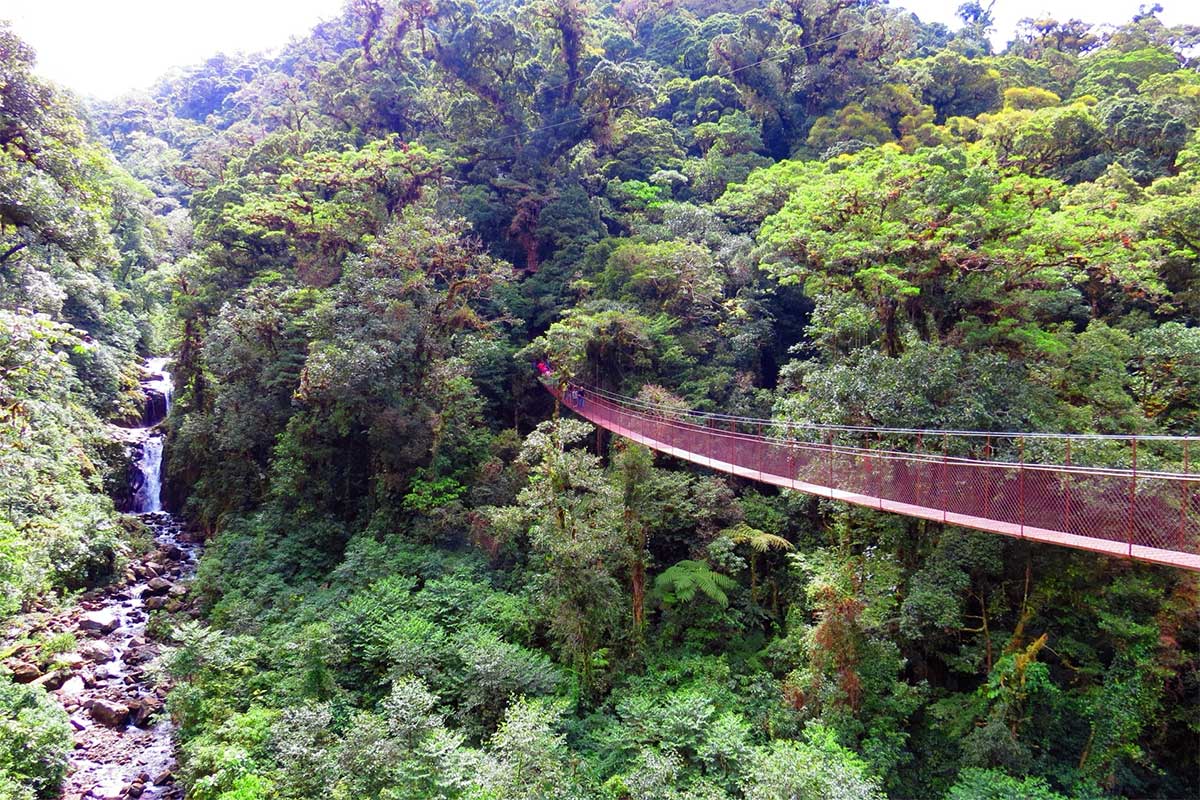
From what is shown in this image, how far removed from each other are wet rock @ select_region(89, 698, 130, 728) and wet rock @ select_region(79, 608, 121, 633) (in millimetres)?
Answer: 2293

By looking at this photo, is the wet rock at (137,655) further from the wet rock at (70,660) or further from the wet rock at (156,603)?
the wet rock at (156,603)

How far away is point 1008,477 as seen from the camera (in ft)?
16.9

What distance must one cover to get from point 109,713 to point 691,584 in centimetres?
846

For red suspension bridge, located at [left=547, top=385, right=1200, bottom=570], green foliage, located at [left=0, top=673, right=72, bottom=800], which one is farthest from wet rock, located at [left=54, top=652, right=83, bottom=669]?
red suspension bridge, located at [left=547, top=385, right=1200, bottom=570]

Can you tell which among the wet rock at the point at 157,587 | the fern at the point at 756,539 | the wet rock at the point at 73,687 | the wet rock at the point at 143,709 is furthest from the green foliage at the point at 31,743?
the fern at the point at 756,539

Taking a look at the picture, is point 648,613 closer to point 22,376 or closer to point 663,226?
point 22,376

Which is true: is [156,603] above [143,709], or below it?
above

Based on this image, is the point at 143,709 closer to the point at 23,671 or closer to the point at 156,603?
the point at 23,671

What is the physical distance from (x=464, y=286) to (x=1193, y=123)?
1487cm

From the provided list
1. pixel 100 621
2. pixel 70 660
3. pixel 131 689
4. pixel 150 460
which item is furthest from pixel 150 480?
pixel 131 689

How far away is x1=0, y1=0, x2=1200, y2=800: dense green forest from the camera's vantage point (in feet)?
20.3

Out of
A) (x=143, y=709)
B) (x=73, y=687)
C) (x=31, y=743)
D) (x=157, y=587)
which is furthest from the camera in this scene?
(x=157, y=587)

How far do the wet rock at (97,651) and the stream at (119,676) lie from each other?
0.04 feet

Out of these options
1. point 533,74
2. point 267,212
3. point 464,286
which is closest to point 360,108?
point 533,74
